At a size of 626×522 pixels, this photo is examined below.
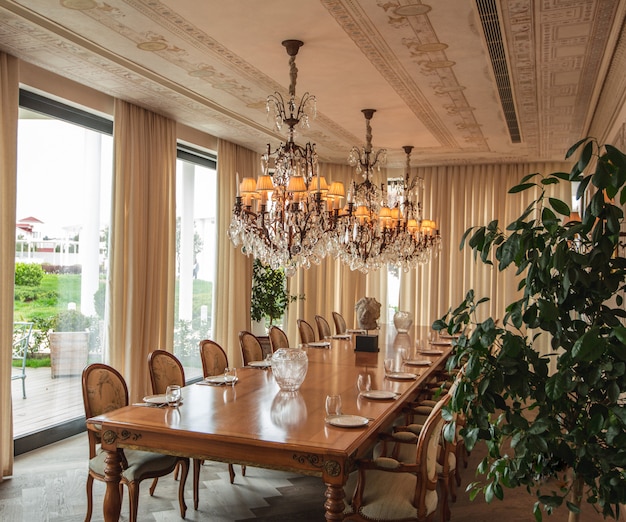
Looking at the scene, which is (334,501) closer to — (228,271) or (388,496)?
(388,496)

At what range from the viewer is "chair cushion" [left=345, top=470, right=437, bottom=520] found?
298cm

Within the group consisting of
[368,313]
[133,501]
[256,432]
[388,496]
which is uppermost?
[368,313]

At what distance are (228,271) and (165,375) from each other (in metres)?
3.93

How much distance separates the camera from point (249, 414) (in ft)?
10.7

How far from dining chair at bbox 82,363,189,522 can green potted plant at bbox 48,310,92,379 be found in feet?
6.83

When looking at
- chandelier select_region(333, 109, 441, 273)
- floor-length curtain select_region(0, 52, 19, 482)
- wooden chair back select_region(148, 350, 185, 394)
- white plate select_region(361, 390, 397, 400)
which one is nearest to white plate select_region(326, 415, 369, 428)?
white plate select_region(361, 390, 397, 400)

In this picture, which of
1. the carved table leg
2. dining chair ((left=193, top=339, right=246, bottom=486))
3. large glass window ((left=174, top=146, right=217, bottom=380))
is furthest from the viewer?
large glass window ((left=174, top=146, right=217, bottom=380))

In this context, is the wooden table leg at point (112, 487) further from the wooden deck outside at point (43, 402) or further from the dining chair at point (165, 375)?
the wooden deck outside at point (43, 402)

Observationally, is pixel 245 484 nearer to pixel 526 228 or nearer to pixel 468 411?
pixel 468 411

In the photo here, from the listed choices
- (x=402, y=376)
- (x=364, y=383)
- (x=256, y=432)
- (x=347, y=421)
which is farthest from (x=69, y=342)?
(x=347, y=421)

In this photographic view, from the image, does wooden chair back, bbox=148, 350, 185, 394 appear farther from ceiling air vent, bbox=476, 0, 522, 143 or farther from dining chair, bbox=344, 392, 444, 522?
ceiling air vent, bbox=476, 0, 522, 143

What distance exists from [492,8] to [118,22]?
243 cm

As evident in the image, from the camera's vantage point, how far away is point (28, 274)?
209 inches

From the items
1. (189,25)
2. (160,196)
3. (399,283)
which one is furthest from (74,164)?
(399,283)
